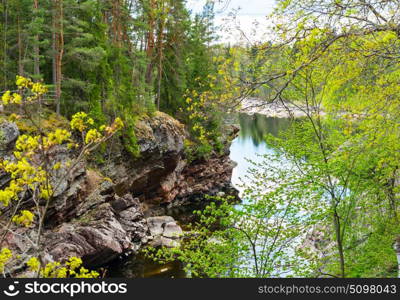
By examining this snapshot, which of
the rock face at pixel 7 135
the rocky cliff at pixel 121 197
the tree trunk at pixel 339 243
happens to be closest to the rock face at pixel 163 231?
the rocky cliff at pixel 121 197

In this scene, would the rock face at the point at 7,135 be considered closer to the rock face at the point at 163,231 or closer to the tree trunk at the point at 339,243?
the rock face at the point at 163,231

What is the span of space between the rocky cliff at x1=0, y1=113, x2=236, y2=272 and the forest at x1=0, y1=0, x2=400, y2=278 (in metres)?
0.09

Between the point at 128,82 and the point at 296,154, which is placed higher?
the point at 128,82

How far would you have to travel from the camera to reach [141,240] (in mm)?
18797

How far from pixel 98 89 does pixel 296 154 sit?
42.6 ft

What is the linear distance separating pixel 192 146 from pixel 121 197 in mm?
12449

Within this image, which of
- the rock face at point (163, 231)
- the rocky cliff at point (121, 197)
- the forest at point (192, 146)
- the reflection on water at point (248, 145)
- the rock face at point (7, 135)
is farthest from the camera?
the reflection on water at point (248, 145)

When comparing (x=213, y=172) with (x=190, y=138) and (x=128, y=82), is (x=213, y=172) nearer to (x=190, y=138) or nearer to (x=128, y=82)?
(x=190, y=138)

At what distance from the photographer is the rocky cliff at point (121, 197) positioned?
14.4 m

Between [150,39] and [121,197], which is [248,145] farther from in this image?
[121,197]

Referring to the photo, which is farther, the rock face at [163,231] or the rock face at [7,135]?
the rock face at [163,231]

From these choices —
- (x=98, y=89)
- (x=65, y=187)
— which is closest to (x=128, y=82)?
(x=98, y=89)

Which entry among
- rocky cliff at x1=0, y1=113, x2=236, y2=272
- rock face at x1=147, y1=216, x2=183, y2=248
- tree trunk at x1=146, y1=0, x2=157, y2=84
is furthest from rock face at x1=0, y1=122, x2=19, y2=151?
tree trunk at x1=146, y1=0, x2=157, y2=84

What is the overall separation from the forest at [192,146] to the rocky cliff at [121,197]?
9cm
